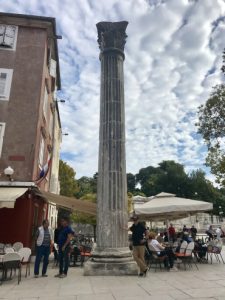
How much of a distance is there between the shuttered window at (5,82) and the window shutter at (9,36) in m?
1.52

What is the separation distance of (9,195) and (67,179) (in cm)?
3269

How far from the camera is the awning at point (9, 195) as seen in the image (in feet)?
36.6

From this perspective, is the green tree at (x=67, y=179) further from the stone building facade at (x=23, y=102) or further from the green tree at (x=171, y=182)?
the stone building facade at (x=23, y=102)

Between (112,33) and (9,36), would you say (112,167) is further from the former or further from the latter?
(9,36)

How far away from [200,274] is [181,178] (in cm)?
Result: 5520

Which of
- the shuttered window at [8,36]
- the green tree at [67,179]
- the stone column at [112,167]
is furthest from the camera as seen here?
the green tree at [67,179]

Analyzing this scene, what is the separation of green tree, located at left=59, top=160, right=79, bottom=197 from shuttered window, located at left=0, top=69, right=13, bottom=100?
29621 millimetres

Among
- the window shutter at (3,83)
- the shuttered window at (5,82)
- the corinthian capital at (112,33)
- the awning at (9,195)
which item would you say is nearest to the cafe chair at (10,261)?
the awning at (9,195)

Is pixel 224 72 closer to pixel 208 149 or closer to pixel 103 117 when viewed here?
pixel 208 149

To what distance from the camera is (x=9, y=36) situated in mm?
15625

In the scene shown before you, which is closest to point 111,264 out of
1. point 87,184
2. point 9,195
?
point 9,195

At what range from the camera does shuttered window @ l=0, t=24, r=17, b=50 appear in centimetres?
1541

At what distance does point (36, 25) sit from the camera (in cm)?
1609

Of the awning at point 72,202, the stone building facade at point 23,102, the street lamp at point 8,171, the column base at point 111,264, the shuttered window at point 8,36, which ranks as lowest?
the column base at point 111,264
